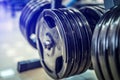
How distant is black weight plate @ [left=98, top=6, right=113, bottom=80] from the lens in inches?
43.4

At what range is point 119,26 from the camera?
1046 millimetres

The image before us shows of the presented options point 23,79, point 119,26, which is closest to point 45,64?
point 23,79

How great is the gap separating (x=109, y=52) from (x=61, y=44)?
53 centimetres

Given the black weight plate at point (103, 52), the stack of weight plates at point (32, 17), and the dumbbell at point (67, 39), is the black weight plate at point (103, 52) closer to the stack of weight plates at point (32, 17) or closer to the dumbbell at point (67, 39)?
the dumbbell at point (67, 39)

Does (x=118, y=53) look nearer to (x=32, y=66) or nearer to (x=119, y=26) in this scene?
(x=119, y=26)

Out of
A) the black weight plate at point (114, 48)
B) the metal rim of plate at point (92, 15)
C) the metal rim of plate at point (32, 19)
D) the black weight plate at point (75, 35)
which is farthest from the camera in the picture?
the metal rim of plate at point (32, 19)

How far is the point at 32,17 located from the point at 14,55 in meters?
0.77

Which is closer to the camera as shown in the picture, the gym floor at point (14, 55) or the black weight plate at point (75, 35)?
the black weight plate at point (75, 35)

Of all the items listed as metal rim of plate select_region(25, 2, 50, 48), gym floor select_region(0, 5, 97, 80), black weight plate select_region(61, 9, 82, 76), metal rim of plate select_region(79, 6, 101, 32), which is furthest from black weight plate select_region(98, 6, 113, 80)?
metal rim of plate select_region(25, 2, 50, 48)

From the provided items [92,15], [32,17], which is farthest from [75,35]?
[32,17]

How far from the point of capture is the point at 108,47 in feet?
3.55

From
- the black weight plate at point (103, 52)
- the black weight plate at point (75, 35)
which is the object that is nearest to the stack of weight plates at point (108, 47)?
the black weight plate at point (103, 52)

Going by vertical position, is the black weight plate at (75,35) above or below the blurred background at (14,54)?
above

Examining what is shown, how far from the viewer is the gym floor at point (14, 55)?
6.79 feet
